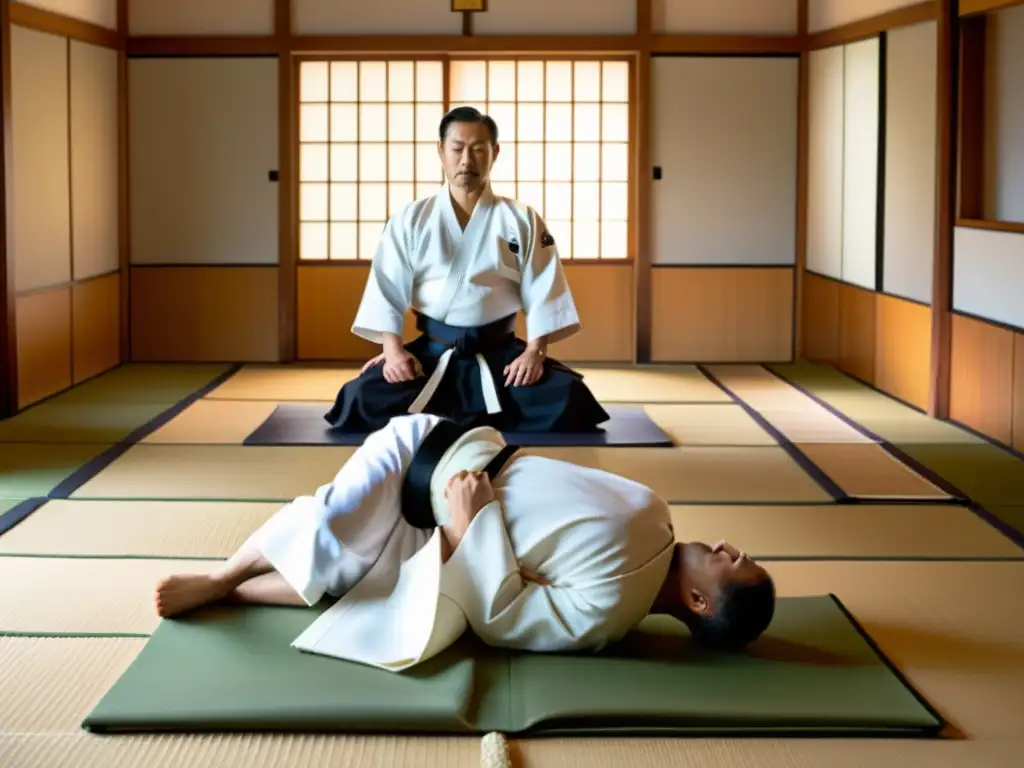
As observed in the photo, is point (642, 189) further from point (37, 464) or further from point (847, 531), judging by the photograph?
point (847, 531)

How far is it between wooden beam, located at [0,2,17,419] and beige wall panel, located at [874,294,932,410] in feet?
13.2

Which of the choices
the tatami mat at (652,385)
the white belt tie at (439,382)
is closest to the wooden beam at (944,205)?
the tatami mat at (652,385)

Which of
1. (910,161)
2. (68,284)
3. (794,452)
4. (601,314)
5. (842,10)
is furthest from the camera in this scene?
(601,314)

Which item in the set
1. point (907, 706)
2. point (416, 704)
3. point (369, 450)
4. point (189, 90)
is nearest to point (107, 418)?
point (189, 90)

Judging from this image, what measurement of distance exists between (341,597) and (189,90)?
557cm

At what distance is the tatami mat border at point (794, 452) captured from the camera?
4602 mm

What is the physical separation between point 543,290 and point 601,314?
2.57m

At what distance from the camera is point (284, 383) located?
725 centimetres

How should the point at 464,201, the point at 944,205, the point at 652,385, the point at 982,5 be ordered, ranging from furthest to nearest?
the point at 652,385, the point at 944,205, the point at 464,201, the point at 982,5

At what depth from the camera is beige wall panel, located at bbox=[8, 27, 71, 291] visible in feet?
20.8

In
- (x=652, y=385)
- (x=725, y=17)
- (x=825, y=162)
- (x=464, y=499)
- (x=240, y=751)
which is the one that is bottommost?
(x=240, y=751)

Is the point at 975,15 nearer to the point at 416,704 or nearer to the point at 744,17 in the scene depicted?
the point at 744,17

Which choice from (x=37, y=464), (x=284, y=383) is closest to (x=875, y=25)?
(x=284, y=383)

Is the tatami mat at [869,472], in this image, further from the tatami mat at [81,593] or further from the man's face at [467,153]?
the tatami mat at [81,593]
